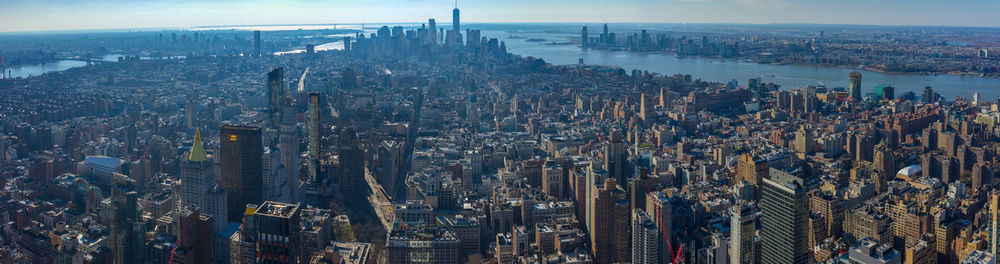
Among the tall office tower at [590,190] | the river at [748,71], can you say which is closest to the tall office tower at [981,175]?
the tall office tower at [590,190]

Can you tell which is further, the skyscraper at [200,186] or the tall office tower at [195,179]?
the tall office tower at [195,179]

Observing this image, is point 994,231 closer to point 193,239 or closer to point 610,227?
point 610,227

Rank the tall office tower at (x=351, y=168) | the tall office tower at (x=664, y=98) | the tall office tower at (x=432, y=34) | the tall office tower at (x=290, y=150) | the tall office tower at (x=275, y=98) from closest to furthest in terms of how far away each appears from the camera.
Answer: the tall office tower at (x=290, y=150) → the tall office tower at (x=351, y=168) → the tall office tower at (x=275, y=98) → the tall office tower at (x=664, y=98) → the tall office tower at (x=432, y=34)

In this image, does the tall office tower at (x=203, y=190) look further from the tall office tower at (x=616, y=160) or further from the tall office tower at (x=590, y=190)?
the tall office tower at (x=616, y=160)

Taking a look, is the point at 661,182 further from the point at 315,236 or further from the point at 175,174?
the point at 175,174

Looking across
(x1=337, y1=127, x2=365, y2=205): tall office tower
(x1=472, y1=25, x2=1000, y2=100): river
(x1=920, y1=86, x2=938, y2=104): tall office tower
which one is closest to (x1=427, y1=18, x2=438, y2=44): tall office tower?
(x1=472, y1=25, x2=1000, y2=100): river

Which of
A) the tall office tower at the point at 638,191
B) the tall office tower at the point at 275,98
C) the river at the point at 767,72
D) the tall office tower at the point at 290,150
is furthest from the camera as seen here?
the river at the point at 767,72

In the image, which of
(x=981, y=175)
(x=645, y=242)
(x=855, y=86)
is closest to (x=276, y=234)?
(x=645, y=242)
